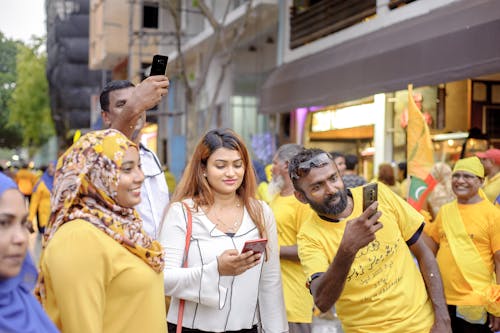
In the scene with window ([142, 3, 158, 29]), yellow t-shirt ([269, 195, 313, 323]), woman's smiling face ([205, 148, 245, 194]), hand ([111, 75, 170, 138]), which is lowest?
yellow t-shirt ([269, 195, 313, 323])

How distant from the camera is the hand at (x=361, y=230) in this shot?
140 inches

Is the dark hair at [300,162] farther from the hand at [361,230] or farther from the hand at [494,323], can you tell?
the hand at [494,323]

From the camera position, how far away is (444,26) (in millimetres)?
9625

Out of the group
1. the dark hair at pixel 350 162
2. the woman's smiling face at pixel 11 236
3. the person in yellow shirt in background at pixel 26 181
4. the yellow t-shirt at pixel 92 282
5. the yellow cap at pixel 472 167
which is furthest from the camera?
the person in yellow shirt in background at pixel 26 181

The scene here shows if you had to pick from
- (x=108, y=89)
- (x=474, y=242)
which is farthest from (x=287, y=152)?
(x=108, y=89)

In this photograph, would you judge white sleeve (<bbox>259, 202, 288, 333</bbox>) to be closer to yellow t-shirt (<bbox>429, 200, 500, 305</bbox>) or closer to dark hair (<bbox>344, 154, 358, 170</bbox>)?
yellow t-shirt (<bbox>429, 200, 500, 305</bbox>)

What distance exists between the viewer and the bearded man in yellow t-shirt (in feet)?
12.7

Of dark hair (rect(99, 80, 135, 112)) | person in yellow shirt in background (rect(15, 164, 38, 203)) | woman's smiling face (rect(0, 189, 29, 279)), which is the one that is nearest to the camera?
woman's smiling face (rect(0, 189, 29, 279))

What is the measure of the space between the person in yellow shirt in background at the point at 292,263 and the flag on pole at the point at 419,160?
1.62 meters

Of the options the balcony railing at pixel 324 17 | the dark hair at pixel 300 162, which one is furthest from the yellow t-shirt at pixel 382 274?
the balcony railing at pixel 324 17

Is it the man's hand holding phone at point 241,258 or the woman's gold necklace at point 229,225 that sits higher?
the woman's gold necklace at point 229,225

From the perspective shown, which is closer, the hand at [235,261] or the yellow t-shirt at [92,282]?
the yellow t-shirt at [92,282]

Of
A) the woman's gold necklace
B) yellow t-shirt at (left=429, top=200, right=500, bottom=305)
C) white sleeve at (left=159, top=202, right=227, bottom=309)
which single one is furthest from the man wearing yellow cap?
white sleeve at (left=159, top=202, right=227, bottom=309)

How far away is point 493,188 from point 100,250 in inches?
188
